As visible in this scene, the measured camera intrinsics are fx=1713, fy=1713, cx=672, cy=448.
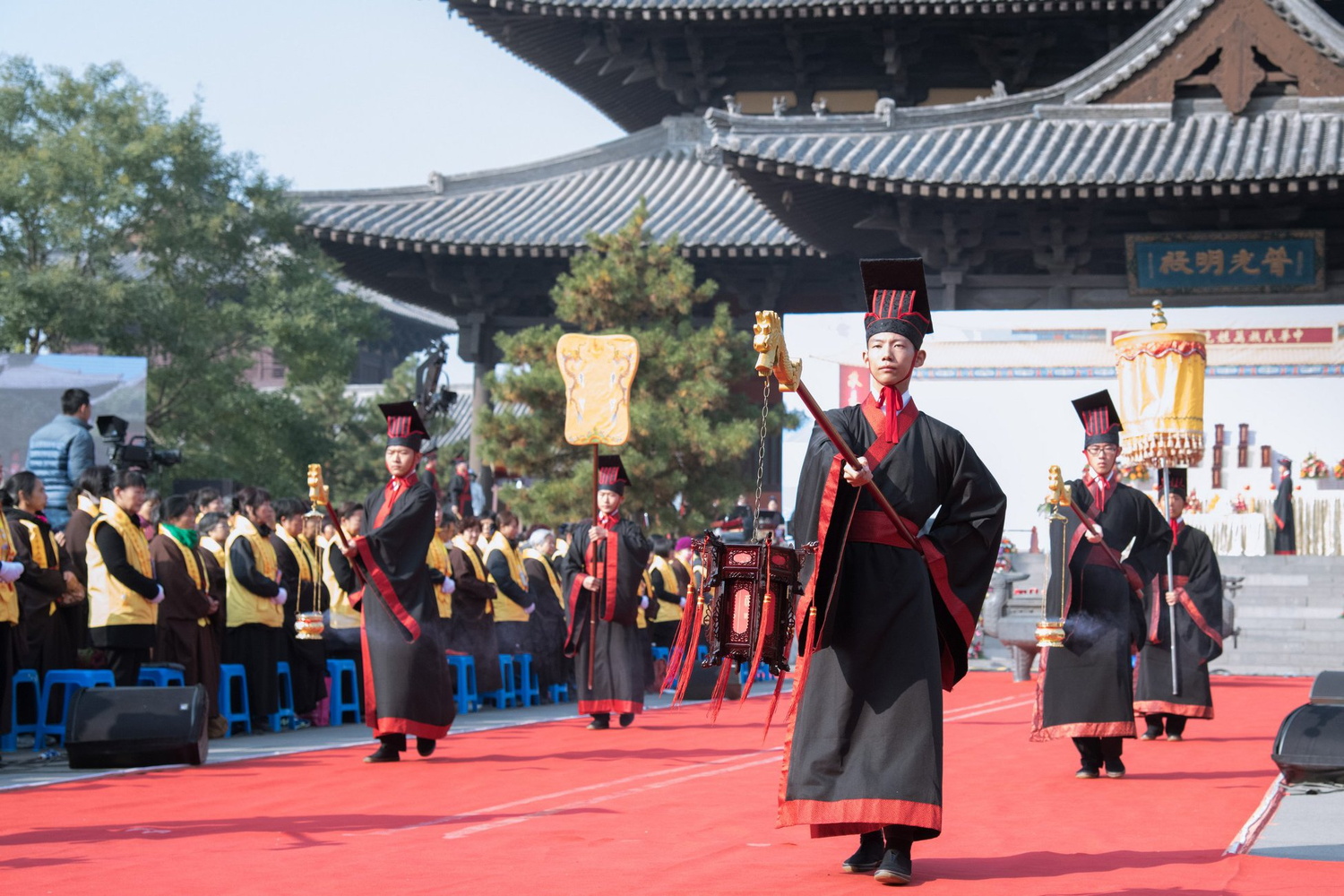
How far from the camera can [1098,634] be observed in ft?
26.1

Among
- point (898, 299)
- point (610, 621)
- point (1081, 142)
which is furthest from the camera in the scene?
point (1081, 142)

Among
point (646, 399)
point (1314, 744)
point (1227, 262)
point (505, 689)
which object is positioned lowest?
point (505, 689)

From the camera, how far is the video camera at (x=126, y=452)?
1098 cm

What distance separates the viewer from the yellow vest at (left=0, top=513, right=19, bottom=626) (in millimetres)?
8195

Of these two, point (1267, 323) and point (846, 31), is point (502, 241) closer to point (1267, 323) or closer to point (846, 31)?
point (846, 31)

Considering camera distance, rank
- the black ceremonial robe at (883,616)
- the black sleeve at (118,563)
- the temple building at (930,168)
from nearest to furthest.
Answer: the black ceremonial robe at (883,616), the black sleeve at (118,563), the temple building at (930,168)

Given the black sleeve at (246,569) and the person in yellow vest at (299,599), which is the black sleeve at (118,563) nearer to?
the black sleeve at (246,569)

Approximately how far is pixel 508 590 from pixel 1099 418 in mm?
6423

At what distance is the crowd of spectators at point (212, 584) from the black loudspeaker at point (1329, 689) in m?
4.33

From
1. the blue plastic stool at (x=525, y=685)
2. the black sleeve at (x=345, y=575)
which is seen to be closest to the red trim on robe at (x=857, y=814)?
the black sleeve at (x=345, y=575)

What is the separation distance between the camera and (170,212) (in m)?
18.2

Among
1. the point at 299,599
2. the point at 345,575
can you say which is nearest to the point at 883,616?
the point at 345,575

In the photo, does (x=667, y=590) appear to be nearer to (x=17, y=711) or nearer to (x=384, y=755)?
(x=384, y=755)

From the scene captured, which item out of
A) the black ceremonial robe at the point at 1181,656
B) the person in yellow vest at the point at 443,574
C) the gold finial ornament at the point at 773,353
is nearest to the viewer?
the gold finial ornament at the point at 773,353
